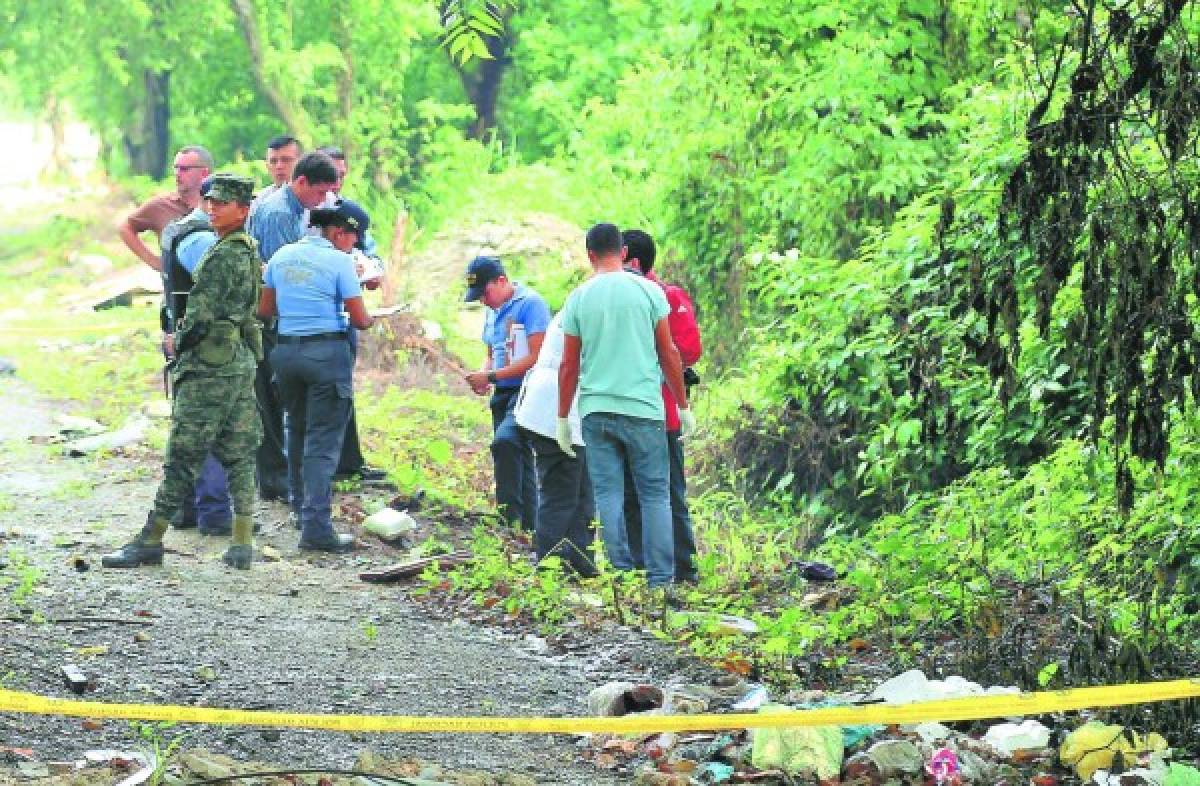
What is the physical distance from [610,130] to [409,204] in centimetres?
679

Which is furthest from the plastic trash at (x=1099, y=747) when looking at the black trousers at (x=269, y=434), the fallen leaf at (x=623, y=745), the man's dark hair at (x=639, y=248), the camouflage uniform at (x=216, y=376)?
the black trousers at (x=269, y=434)

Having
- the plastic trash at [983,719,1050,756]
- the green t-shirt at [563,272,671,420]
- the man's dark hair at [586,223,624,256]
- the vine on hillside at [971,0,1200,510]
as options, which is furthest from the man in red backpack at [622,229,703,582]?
the vine on hillside at [971,0,1200,510]

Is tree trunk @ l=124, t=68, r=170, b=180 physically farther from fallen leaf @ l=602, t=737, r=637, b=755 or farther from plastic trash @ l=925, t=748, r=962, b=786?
plastic trash @ l=925, t=748, r=962, b=786

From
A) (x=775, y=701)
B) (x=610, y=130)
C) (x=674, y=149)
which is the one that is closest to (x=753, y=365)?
(x=674, y=149)

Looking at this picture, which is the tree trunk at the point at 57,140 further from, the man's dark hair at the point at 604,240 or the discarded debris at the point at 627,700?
the discarded debris at the point at 627,700

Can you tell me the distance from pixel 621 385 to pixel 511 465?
2188mm

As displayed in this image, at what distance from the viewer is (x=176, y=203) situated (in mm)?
11125

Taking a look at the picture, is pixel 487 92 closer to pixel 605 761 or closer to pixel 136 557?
pixel 136 557

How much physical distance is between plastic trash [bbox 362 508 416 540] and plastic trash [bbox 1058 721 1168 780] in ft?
18.4

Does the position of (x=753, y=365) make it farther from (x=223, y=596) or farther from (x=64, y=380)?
(x=64, y=380)

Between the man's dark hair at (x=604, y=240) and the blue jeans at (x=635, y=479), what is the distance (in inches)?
31.6

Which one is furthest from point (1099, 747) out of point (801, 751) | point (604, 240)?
point (604, 240)

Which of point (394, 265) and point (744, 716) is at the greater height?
point (394, 265)

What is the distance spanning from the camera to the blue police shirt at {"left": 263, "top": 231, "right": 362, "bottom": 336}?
32.2 ft
